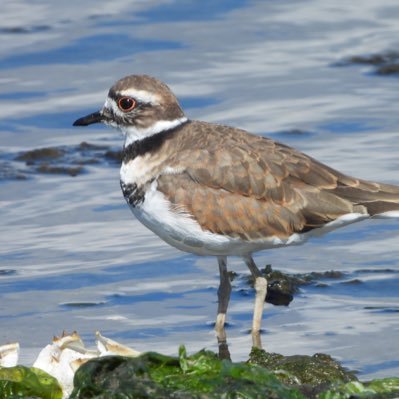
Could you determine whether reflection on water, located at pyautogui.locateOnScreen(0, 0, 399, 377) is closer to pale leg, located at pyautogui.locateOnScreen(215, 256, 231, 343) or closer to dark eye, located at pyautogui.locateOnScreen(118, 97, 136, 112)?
pale leg, located at pyautogui.locateOnScreen(215, 256, 231, 343)

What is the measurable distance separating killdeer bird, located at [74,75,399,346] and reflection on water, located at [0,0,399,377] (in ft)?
1.76

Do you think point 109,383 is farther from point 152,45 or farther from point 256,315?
point 152,45

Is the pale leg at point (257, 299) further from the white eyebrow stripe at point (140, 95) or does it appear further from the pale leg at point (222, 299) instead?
the white eyebrow stripe at point (140, 95)

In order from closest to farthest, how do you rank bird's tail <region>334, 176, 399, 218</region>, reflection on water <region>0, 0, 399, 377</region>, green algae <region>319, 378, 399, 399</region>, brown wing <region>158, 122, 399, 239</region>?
green algae <region>319, 378, 399, 399</region> < brown wing <region>158, 122, 399, 239</region> < bird's tail <region>334, 176, 399, 218</region> < reflection on water <region>0, 0, 399, 377</region>

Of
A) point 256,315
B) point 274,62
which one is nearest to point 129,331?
point 256,315

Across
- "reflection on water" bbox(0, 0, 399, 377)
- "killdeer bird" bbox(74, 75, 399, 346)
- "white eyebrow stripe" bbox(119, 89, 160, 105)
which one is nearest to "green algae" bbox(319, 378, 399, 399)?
"reflection on water" bbox(0, 0, 399, 377)

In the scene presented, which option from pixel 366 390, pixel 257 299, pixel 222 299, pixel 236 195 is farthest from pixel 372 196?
pixel 366 390

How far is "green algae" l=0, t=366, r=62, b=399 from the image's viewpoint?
21.2 ft

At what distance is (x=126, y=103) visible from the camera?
8.64m

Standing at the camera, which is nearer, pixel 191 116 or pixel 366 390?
pixel 366 390

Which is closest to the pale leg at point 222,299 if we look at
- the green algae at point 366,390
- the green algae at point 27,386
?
the green algae at point 366,390

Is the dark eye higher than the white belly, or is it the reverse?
the dark eye

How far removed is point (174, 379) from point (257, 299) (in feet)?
7.14

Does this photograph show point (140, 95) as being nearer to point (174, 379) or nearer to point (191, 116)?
point (174, 379)
